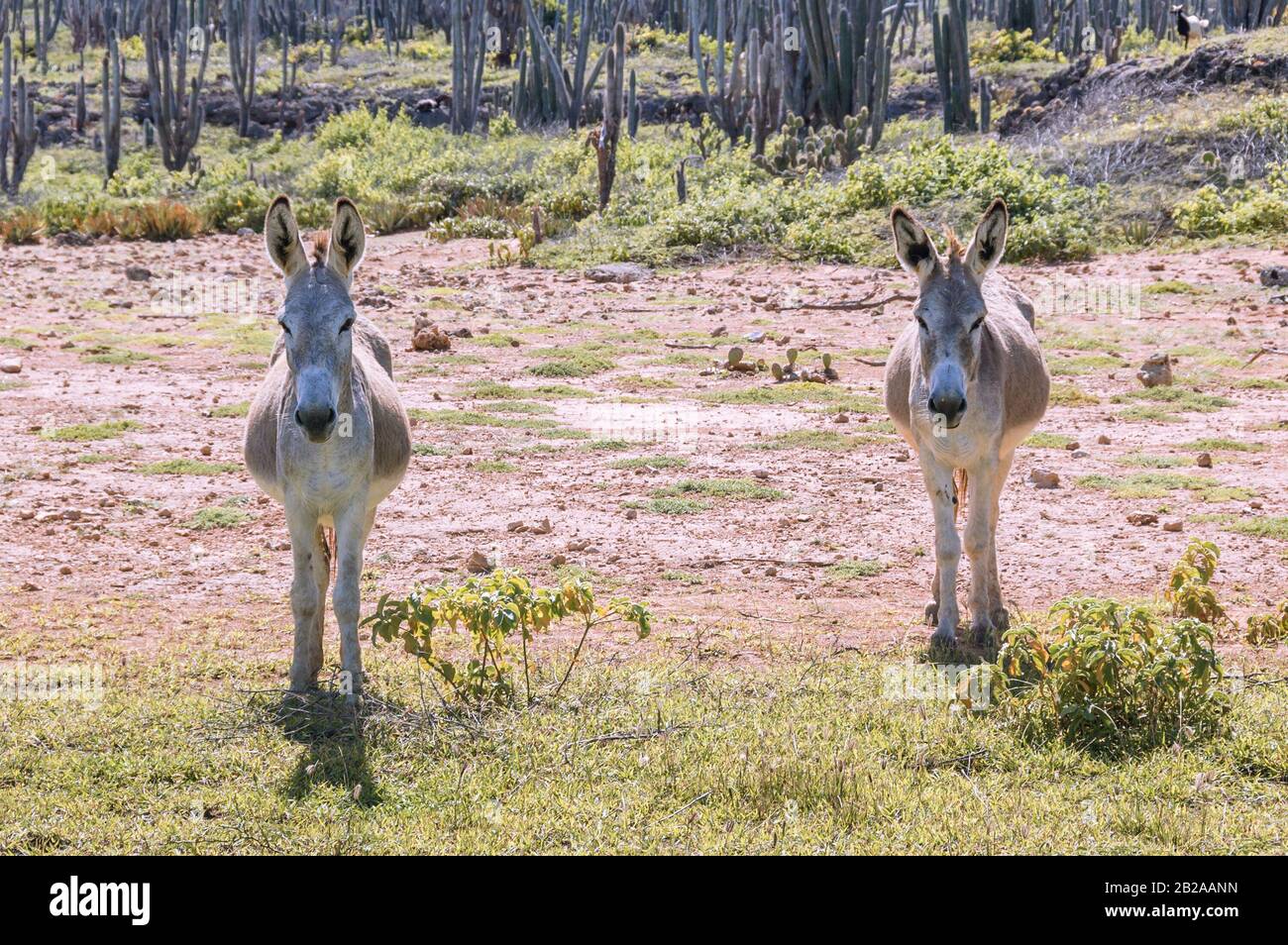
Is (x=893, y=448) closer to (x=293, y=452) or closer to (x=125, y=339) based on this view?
(x=293, y=452)

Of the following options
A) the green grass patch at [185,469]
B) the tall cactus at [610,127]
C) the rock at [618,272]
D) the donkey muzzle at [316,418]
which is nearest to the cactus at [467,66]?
the tall cactus at [610,127]

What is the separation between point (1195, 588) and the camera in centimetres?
667

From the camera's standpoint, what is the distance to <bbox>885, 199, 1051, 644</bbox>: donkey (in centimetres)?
666

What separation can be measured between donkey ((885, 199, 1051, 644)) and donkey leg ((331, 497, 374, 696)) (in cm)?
277

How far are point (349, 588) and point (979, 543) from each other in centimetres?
339

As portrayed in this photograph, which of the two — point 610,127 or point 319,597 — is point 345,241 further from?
point 610,127

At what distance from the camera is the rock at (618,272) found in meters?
20.4

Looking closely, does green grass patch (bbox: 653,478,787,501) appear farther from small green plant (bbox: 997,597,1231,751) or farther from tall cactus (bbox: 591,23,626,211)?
tall cactus (bbox: 591,23,626,211)

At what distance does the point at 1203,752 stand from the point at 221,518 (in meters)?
6.93

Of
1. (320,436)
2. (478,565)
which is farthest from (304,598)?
(478,565)

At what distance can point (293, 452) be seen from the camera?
238 inches

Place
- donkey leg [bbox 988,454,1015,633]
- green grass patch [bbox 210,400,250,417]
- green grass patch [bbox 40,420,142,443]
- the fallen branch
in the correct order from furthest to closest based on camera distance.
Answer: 1. the fallen branch
2. green grass patch [bbox 210,400,250,417]
3. green grass patch [bbox 40,420,142,443]
4. donkey leg [bbox 988,454,1015,633]

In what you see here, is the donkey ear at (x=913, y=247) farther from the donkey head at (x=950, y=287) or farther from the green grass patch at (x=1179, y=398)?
the green grass patch at (x=1179, y=398)

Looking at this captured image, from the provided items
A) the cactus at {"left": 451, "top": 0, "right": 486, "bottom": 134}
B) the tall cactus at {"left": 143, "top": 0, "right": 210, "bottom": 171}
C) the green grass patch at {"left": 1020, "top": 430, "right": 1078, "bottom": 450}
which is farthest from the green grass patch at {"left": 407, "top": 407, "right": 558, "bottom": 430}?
the cactus at {"left": 451, "top": 0, "right": 486, "bottom": 134}
